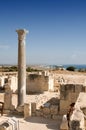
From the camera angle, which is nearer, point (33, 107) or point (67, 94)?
point (33, 107)

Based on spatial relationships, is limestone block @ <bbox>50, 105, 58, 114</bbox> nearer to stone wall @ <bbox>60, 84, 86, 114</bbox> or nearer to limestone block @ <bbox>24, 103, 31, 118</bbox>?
stone wall @ <bbox>60, 84, 86, 114</bbox>

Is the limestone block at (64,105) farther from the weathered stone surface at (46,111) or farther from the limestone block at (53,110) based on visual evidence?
the weathered stone surface at (46,111)

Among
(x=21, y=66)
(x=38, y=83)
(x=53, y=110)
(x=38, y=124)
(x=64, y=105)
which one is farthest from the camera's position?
(x=38, y=83)

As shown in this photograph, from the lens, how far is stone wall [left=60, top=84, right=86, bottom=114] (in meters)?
16.5

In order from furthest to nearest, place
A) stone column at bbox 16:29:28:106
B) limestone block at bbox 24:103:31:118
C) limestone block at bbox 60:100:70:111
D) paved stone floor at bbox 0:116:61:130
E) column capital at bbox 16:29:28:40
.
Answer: stone column at bbox 16:29:28:106 < column capital at bbox 16:29:28:40 < limestone block at bbox 60:100:70:111 < limestone block at bbox 24:103:31:118 < paved stone floor at bbox 0:116:61:130

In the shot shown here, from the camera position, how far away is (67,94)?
1692 cm

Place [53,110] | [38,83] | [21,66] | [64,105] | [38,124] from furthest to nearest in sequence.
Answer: [38,83]
[21,66]
[64,105]
[53,110]
[38,124]

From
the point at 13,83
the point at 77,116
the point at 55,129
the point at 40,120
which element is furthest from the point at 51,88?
the point at 77,116

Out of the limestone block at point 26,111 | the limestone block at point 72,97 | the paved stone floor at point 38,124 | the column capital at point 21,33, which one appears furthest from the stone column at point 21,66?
the limestone block at point 72,97

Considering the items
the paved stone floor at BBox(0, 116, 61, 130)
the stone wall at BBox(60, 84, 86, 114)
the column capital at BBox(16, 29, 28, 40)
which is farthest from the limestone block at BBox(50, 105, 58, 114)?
the column capital at BBox(16, 29, 28, 40)

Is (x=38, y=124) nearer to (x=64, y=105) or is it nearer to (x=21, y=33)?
(x=64, y=105)

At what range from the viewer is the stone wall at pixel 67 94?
1647 centimetres

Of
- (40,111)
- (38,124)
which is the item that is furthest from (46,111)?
(38,124)

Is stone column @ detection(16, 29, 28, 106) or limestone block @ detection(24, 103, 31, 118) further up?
stone column @ detection(16, 29, 28, 106)
